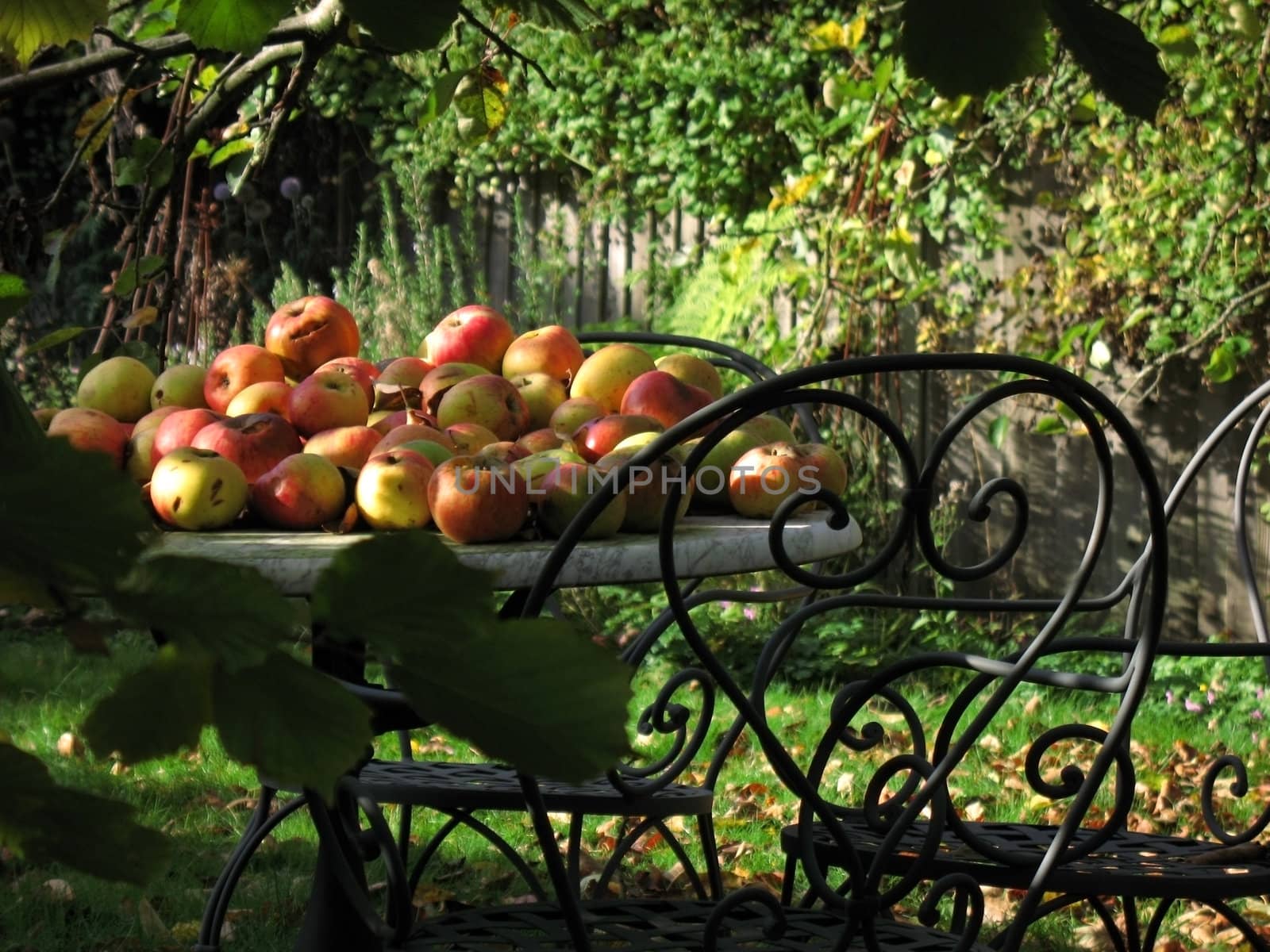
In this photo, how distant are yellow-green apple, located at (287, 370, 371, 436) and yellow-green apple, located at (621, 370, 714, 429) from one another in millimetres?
327

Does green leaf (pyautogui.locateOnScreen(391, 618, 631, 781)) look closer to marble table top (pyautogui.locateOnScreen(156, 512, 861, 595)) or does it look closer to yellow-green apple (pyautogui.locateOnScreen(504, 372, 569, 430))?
marble table top (pyautogui.locateOnScreen(156, 512, 861, 595))

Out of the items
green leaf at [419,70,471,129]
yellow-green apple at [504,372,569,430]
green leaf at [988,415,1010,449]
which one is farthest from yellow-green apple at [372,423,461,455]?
green leaf at [988,415,1010,449]

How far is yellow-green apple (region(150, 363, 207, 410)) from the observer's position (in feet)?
5.41

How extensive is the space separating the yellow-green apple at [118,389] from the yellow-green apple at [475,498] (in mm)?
533

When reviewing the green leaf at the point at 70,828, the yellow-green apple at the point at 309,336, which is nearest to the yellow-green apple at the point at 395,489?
the yellow-green apple at the point at 309,336

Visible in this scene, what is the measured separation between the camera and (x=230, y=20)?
1.07ft

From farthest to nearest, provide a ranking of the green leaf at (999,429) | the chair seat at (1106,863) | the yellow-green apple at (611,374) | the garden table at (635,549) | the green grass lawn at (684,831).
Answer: the green leaf at (999,429), the green grass lawn at (684,831), the yellow-green apple at (611,374), the chair seat at (1106,863), the garden table at (635,549)

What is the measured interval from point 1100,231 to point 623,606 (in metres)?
2.07

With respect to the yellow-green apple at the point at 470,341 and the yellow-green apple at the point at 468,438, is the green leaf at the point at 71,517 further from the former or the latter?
the yellow-green apple at the point at 470,341

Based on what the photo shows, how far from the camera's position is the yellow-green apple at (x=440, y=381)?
5.39 feet

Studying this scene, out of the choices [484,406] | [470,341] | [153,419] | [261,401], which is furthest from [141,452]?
[470,341]

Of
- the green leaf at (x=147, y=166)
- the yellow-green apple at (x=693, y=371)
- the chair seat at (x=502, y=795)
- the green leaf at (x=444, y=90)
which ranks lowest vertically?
the chair seat at (x=502, y=795)

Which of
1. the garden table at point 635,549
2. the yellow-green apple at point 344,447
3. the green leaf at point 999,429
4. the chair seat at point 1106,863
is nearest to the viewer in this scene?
the garden table at point 635,549

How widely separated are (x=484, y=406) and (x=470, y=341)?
0.90 ft
